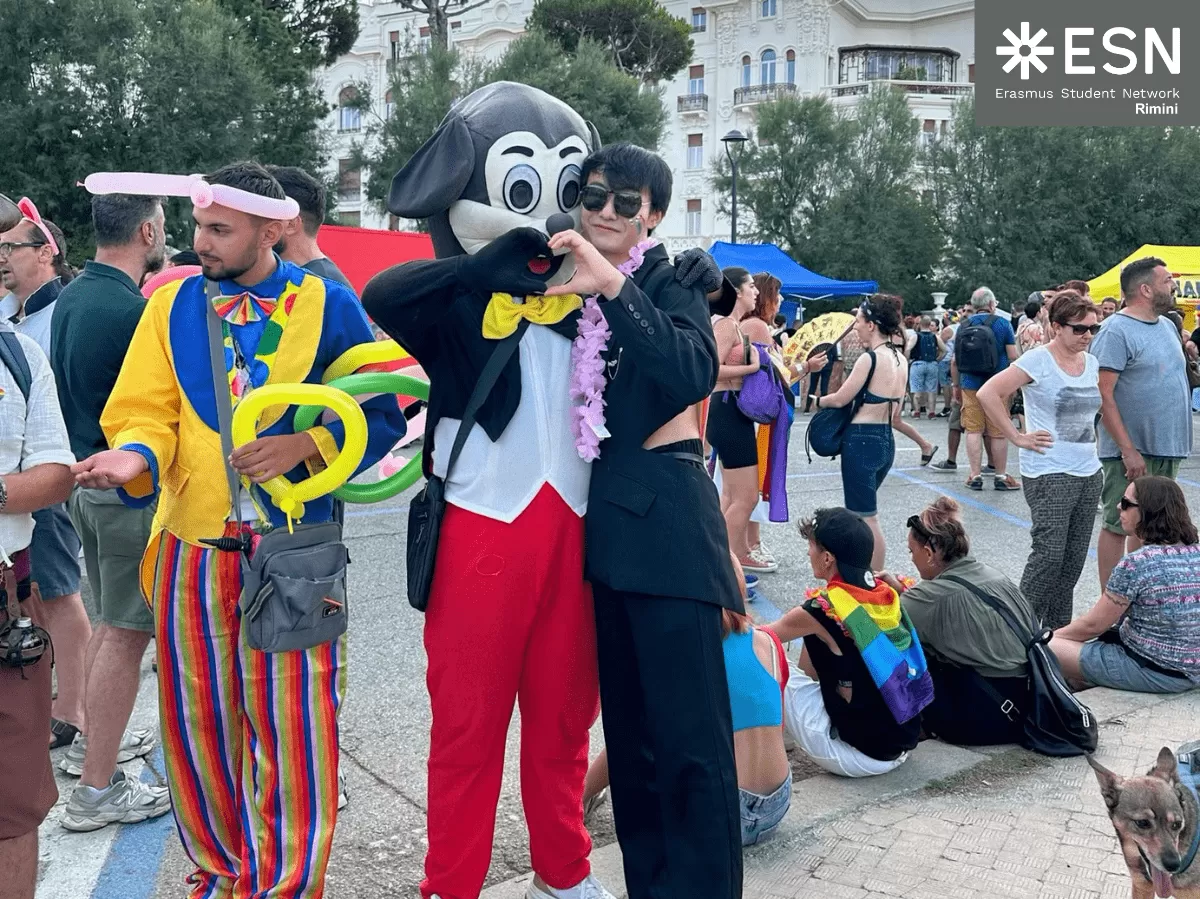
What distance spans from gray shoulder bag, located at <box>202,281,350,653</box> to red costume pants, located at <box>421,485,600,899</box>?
241 mm

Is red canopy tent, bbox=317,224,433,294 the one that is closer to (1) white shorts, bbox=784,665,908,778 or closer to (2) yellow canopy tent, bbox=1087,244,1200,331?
(1) white shorts, bbox=784,665,908,778

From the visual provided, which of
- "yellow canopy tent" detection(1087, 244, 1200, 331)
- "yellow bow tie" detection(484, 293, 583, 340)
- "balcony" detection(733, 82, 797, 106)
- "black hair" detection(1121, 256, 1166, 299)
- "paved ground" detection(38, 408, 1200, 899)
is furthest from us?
"balcony" detection(733, 82, 797, 106)

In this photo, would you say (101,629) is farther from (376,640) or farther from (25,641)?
(376,640)

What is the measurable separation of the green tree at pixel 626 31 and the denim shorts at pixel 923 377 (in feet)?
85.2

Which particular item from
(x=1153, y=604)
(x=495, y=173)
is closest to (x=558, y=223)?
(x=495, y=173)

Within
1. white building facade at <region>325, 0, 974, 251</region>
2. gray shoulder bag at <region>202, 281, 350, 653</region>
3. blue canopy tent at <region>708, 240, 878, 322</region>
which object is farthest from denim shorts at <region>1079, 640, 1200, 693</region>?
white building facade at <region>325, 0, 974, 251</region>

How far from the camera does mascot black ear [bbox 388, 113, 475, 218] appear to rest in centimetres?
253

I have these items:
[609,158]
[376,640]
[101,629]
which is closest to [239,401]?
[609,158]

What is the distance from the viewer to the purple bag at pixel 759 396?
6.21 m

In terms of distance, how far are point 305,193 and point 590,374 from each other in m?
1.87

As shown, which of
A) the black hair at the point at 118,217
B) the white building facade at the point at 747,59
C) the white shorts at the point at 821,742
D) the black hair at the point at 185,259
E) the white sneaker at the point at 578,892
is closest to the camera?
the white sneaker at the point at 578,892

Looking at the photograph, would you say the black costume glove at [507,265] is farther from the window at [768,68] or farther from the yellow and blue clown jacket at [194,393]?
the window at [768,68]

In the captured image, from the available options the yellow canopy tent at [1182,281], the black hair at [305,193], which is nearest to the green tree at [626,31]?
the yellow canopy tent at [1182,281]

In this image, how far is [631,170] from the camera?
2.53m
